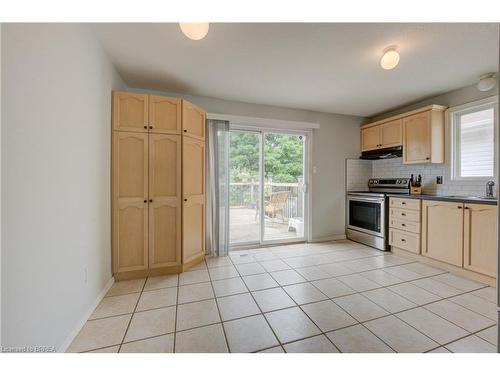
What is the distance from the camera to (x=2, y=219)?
939 mm

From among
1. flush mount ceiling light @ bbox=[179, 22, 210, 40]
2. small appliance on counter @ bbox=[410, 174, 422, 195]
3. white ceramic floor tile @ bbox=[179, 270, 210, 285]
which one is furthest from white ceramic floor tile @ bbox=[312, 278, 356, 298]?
flush mount ceiling light @ bbox=[179, 22, 210, 40]

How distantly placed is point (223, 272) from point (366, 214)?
265 cm

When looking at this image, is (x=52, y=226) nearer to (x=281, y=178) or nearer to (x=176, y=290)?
(x=176, y=290)

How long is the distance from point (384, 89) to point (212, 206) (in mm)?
2938

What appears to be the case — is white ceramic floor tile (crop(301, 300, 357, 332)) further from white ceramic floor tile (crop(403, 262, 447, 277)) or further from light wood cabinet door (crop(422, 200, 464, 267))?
light wood cabinet door (crop(422, 200, 464, 267))

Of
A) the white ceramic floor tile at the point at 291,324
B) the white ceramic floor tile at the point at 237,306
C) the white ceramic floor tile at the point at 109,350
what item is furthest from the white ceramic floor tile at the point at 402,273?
the white ceramic floor tile at the point at 109,350

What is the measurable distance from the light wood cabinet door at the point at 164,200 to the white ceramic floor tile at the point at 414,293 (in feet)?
7.96

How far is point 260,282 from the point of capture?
93.0 inches

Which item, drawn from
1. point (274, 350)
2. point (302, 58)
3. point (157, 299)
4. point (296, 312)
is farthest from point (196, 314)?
point (302, 58)

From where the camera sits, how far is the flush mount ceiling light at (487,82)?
8.00 feet

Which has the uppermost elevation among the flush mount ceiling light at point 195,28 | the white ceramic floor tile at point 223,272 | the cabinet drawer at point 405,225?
the flush mount ceiling light at point 195,28

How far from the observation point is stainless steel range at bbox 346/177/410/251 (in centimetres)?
338

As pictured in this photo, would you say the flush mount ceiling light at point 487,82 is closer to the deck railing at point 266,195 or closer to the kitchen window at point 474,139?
the kitchen window at point 474,139
